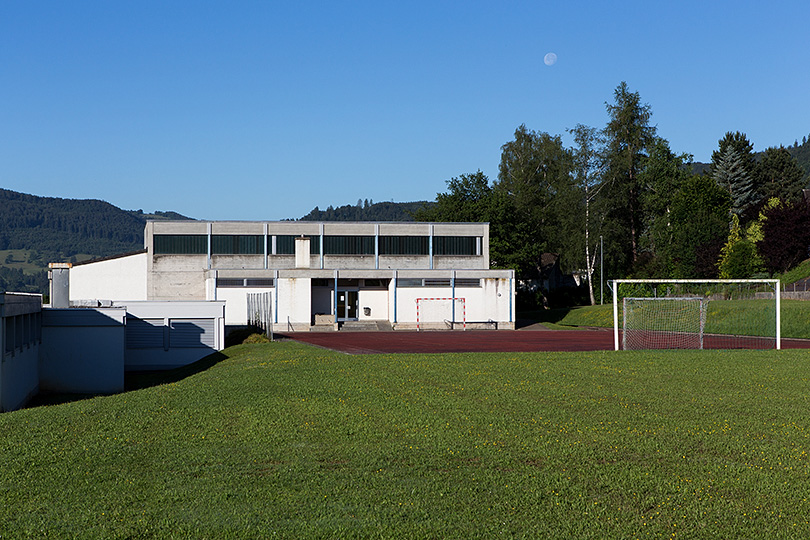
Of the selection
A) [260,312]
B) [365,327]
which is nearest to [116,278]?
[260,312]

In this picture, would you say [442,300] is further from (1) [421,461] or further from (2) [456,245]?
(1) [421,461]

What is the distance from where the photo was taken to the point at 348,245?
198ft

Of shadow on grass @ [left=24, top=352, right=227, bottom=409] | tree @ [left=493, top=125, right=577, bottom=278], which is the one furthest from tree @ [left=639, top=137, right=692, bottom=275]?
shadow on grass @ [left=24, top=352, right=227, bottom=409]

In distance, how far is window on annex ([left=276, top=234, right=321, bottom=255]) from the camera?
195ft

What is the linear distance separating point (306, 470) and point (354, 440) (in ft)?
6.20

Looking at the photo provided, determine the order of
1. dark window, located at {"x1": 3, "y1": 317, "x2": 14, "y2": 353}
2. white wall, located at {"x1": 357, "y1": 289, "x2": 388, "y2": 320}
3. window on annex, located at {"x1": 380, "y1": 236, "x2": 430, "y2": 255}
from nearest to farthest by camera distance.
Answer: dark window, located at {"x1": 3, "y1": 317, "x2": 14, "y2": 353} → white wall, located at {"x1": 357, "y1": 289, "x2": 388, "y2": 320} → window on annex, located at {"x1": 380, "y1": 236, "x2": 430, "y2": 255}

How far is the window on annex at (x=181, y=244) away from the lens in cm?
5866

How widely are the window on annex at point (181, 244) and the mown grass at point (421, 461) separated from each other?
4074cm

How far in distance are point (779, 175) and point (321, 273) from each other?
67957 mm

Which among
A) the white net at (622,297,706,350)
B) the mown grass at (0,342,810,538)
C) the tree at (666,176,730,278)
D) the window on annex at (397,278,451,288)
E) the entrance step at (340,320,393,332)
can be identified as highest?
the tree at (666,176,730,278)

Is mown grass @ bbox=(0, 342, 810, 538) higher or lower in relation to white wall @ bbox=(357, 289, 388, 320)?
lower

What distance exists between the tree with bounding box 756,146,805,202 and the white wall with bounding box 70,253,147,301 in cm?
7283

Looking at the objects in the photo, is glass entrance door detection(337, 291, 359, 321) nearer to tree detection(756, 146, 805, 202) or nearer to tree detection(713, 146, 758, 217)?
tree detection(713, 146, 758, 217)

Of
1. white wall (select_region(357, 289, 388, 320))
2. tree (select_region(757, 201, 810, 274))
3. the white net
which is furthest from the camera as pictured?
tree (select_region(757, 201, 810, 274))
